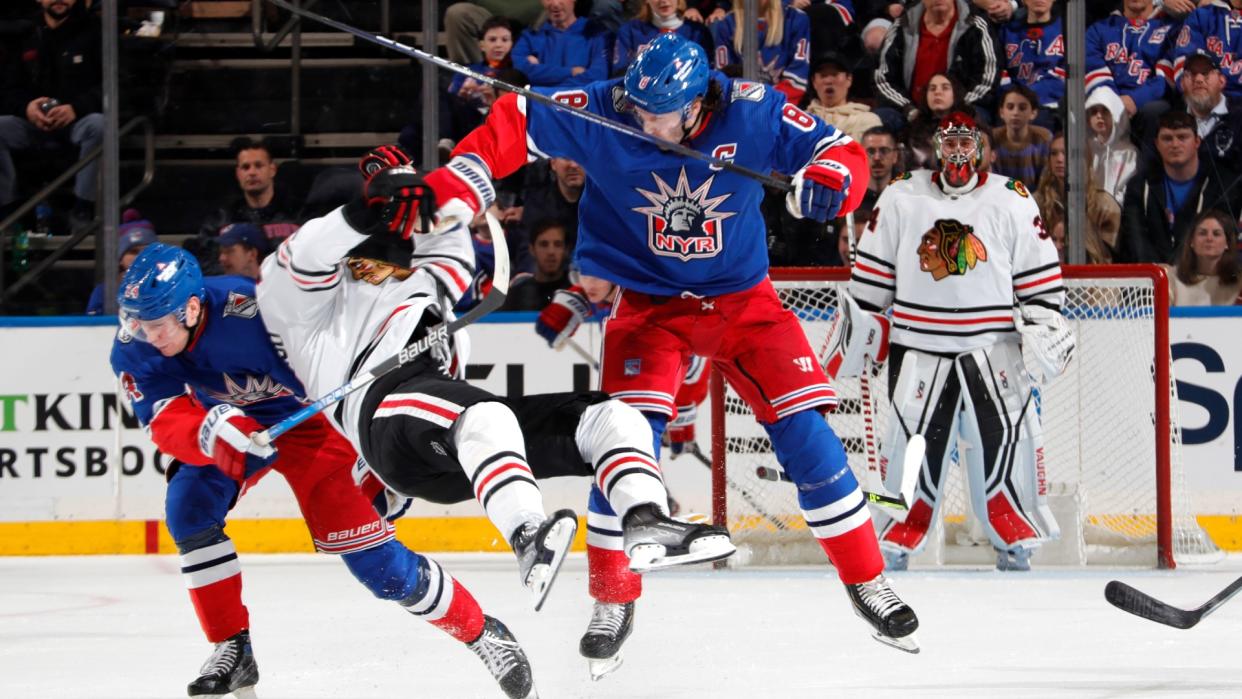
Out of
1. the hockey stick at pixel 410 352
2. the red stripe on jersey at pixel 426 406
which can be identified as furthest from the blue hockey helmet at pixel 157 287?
the red stripe on jersey at pixel 426 406

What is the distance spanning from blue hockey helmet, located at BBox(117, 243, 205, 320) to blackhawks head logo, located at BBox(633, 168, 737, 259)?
1.02m

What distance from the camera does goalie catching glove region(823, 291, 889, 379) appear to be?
552 cm

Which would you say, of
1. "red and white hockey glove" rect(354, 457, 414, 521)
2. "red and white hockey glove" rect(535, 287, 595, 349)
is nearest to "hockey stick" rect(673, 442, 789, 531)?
"red and white hockey glove" rect(535, 287, 595, 349)

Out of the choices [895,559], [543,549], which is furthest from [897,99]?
[543,549]

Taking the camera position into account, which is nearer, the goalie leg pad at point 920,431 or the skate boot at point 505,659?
the skate boot at point 505,659

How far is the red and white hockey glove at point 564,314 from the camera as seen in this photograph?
14.1 feet

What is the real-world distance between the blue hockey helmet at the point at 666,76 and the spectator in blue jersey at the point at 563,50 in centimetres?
281

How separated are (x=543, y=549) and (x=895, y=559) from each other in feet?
9.55

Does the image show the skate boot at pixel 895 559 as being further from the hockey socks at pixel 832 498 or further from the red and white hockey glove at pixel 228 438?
the red and white hockey glove at pixel 228 438

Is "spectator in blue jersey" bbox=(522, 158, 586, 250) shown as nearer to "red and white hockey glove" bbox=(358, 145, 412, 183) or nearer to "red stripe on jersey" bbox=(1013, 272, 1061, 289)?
"red stripe on jersey" bbox=(1013, 272, 1061, 289)

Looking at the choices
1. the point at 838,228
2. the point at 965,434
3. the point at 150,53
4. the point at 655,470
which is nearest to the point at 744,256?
the point at 655,470

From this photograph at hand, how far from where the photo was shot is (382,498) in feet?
13.9

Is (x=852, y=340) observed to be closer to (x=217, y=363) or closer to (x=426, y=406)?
(x=217, y=363)

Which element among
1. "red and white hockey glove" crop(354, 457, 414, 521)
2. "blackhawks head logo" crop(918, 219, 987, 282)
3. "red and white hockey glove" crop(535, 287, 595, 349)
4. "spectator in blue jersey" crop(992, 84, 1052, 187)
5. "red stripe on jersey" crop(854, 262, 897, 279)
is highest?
"spectator in blue jersey" crop(992, 84, 1052, 187)
